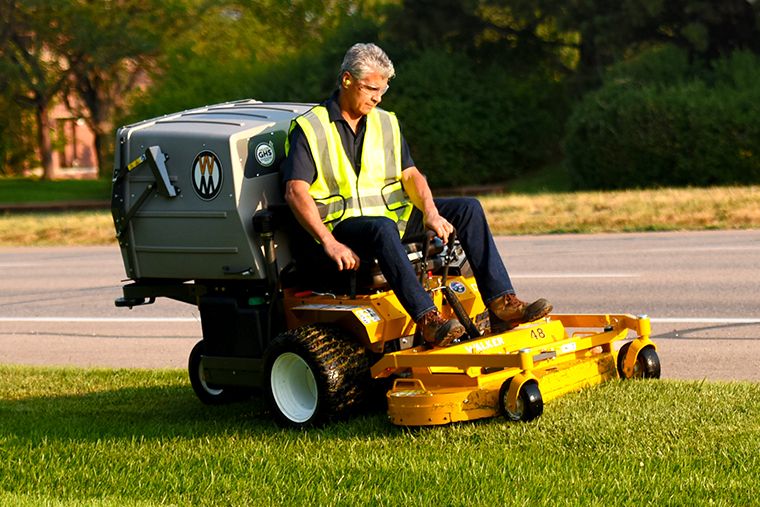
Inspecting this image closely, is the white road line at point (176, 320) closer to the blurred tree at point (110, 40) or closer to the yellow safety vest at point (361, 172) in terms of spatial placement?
the yellow safety vest at point (361, 172)

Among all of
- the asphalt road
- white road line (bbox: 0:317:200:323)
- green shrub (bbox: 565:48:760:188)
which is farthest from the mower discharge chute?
green shrub (bbox: 565:48:760:188)

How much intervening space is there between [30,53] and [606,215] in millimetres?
29099

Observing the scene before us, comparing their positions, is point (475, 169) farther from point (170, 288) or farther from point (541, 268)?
point (170, 288)

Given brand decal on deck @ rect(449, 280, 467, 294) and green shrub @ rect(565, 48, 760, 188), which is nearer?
brand decal on deck @ rect(449, 280, 467, 294)

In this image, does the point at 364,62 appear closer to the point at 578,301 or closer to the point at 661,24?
the point at 578,301

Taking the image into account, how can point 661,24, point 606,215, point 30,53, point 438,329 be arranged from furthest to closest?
point 30,53, point 661,24, point 606,215, point 438,329

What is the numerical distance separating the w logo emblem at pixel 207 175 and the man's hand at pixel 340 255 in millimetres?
666

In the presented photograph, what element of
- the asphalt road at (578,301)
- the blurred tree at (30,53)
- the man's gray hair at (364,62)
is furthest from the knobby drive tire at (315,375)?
the blurred tree at (30,53)

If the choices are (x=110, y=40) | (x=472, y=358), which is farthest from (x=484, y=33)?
(x=472, y=358)

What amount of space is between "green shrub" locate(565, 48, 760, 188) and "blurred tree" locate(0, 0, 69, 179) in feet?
68.0

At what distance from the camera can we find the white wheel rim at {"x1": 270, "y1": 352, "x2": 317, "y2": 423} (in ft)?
20.4

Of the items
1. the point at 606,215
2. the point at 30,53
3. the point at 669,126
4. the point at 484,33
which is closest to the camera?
the point at 606,215

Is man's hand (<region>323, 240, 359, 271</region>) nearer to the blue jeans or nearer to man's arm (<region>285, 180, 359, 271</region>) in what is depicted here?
man's arm (<region>285, 180, 359, 271</region>)

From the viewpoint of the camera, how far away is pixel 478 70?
32.3 m
